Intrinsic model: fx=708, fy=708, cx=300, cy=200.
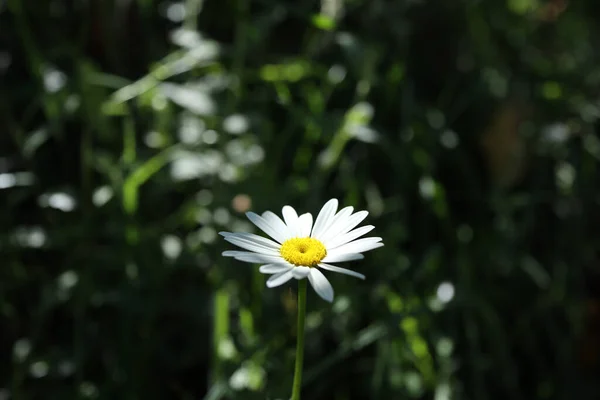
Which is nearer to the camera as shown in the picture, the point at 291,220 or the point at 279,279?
the point at 279,279

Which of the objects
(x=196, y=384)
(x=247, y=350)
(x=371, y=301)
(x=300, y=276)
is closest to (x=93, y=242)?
(x=196, y=384)

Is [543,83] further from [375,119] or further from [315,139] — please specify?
[315,139]

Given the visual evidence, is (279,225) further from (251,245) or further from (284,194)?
(284,194)

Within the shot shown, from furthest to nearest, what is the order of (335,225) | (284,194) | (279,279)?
1. (284,194)
2. (335,225)
3. (279,279)

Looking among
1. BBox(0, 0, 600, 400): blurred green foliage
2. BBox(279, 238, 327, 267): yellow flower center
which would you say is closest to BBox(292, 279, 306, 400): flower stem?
BBox(279, 238, 327, 267): yellow flower center

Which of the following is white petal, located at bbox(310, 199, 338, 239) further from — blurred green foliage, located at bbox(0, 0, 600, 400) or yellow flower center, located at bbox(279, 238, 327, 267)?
blurred green foliage, located at bbox(0, 0, 600, 400)

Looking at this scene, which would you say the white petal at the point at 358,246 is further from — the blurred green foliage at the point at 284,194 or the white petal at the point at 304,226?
the blurred green foliage at the point at 284,194

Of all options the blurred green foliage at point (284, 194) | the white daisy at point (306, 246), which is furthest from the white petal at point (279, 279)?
the blurred green foliage at point (284, 194)

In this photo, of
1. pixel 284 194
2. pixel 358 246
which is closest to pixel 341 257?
pixel 358 246
